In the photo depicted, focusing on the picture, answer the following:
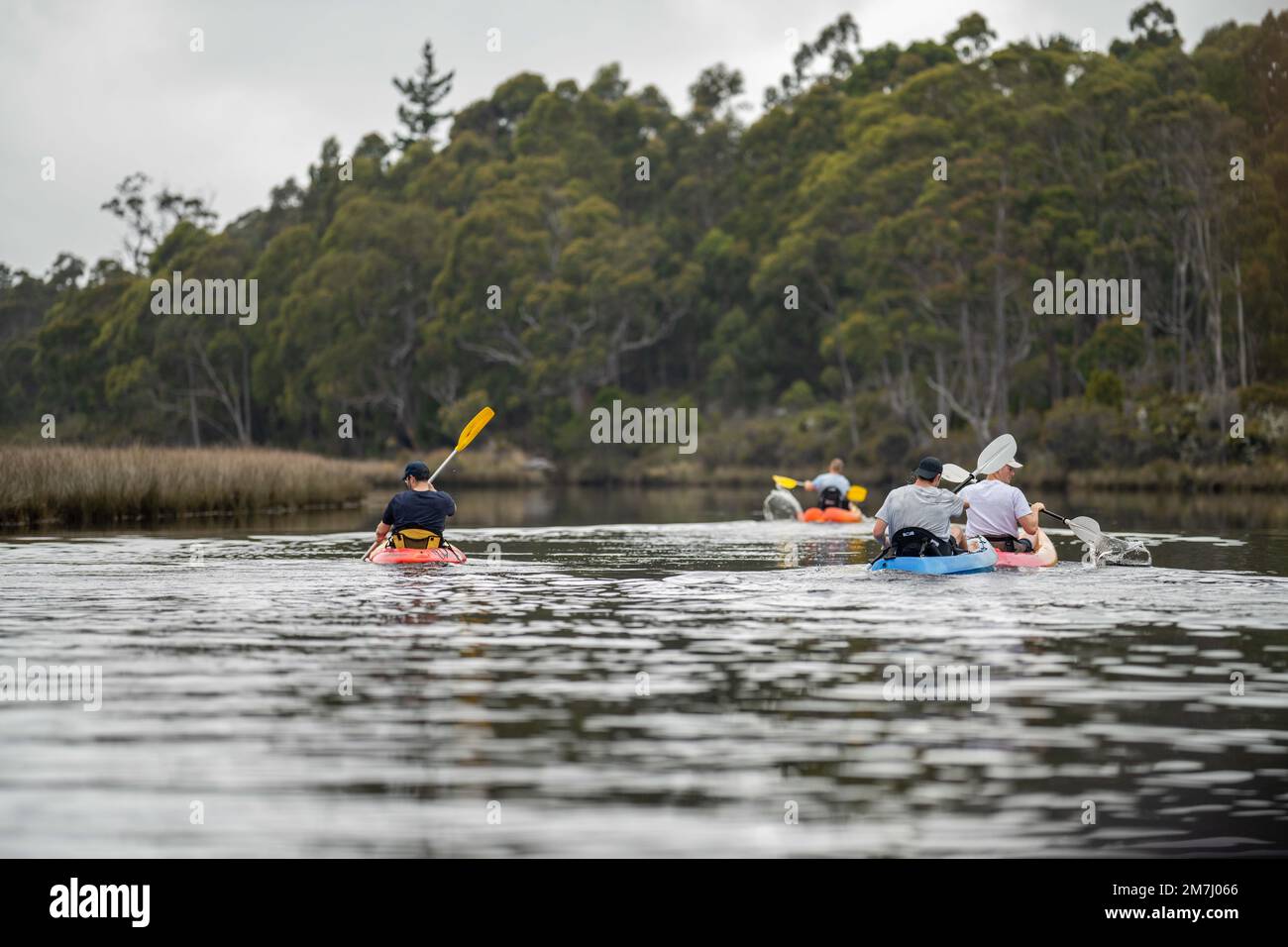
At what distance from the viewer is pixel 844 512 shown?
111ft

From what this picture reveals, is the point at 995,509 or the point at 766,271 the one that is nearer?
the point at 995,509

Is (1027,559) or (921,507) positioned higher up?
(921,507)

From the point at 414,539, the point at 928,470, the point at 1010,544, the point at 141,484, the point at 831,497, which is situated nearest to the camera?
the point at 928,470

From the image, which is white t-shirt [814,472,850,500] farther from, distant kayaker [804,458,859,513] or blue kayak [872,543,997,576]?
blue kayak [872,543,997,576]

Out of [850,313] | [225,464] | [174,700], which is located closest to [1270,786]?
[174,700]

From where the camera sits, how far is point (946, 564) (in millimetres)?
19312

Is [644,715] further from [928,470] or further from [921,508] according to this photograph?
[921,508]

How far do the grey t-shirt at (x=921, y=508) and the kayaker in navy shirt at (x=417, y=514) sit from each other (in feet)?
17.8

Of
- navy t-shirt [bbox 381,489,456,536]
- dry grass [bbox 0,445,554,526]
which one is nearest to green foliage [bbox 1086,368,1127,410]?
dry grass [bbox 0,445,554,526]
